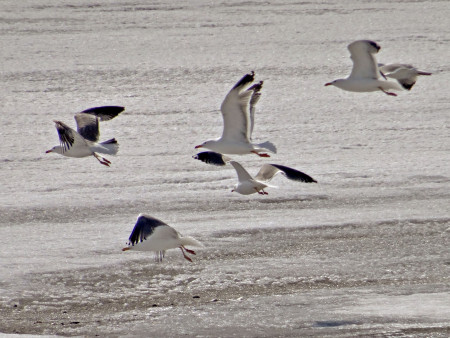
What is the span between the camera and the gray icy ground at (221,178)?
5.52 meters

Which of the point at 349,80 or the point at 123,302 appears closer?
the point at 123,302

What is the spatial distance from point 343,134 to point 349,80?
1743mm

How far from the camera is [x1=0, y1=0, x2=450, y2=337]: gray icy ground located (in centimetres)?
552

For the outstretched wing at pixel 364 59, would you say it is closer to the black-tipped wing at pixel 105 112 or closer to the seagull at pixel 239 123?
the seagull at pixel 239 123

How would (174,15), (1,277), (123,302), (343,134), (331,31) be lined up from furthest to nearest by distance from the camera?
(174,15) < (331,31) < (343,134) < (1,277) < (123,302)

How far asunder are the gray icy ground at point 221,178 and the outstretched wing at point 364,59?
1011 millimetres

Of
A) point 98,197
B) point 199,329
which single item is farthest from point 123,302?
point 98,197

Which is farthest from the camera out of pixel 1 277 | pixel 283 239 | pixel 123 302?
pixel 283 239

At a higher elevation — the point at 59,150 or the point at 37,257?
the point at 59,150

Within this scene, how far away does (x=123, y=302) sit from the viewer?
220 inches

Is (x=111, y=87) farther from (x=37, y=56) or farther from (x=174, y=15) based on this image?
(x=174, y=15)

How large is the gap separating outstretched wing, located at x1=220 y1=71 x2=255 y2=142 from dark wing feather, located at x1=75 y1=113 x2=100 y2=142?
1.00m

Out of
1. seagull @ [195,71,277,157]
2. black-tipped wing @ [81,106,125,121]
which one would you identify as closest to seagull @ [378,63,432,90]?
seagull @ [195,71,277,157]

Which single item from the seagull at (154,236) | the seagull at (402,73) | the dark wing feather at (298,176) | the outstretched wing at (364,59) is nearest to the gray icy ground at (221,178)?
the seagull at (154,236)
